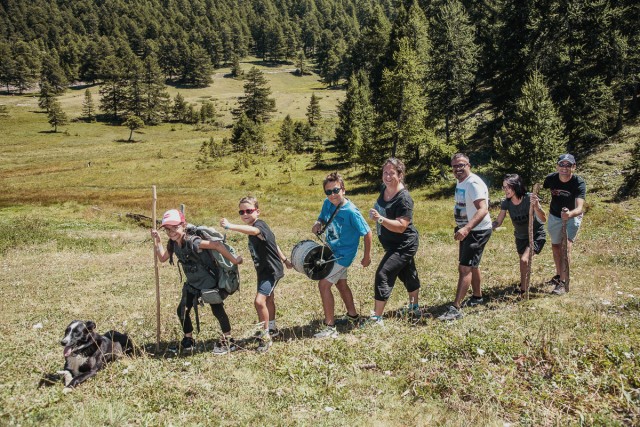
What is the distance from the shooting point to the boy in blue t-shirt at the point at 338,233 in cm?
656

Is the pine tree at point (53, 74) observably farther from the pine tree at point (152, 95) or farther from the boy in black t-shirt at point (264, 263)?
the boy in black t-shirt at point (264, 263)

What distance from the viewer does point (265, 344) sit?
21.1 feet

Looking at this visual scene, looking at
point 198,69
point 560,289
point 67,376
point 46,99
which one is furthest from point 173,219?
point 198,69

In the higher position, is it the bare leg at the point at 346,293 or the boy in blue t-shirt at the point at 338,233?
the boy in blue t-shirt at the point at 338,233

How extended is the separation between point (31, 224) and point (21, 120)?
97.8 metres

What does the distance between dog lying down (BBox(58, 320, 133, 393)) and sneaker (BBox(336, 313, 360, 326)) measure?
3884 millimetres

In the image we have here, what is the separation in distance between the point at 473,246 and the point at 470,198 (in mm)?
868

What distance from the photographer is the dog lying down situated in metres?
5.67

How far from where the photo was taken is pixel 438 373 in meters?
4.94

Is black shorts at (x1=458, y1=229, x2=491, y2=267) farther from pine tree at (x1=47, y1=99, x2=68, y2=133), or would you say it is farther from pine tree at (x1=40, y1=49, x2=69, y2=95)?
pine tree at (x1=40, y1=49, x2=69, y2=95)

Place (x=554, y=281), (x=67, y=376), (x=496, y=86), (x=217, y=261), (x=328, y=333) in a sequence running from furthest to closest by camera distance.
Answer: (x=496, y=86)
(x=554, y=281)
(x=328, y=333)
(x=217, y=261)
(x=67, y=376)

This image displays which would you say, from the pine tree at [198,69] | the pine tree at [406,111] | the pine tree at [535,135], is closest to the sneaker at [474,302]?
the pine tree at [535,135]

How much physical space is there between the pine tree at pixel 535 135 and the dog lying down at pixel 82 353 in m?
29.1

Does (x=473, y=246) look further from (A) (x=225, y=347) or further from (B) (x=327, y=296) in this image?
(A) (x=225, y=347)
